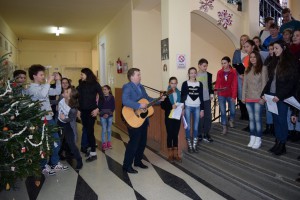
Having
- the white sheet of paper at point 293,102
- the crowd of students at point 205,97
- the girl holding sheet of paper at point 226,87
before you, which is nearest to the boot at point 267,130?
the crowd of students at point 205,97

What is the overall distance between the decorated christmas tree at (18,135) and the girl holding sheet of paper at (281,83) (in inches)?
107

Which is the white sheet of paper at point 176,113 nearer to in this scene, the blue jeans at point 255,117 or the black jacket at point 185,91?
the black jacket at point 185,91

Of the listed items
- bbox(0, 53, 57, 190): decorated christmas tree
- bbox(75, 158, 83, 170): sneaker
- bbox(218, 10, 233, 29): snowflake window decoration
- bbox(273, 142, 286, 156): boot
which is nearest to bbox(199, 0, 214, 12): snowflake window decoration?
bbox(218, 10, 233, 29): snowflake window decoration

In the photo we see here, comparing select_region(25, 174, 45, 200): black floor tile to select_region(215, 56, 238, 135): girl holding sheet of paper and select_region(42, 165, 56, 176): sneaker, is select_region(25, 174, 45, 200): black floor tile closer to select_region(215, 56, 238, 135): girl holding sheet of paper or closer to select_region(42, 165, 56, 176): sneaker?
select_region(42, 165, 56, 176): sneaker

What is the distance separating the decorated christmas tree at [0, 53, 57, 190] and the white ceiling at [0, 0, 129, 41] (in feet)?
14.5

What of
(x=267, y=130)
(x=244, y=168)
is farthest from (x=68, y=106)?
(x=267, y=130)

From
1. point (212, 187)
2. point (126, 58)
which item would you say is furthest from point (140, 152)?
point (126, 58)

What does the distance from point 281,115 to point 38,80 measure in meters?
3.13

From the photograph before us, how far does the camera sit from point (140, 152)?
3771 mm

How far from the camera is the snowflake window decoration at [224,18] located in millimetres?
5461

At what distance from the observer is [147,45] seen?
6266mm

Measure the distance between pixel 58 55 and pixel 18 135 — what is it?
1018 centimetres

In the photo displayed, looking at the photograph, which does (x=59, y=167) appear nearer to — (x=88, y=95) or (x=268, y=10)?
(x=88, y=95)

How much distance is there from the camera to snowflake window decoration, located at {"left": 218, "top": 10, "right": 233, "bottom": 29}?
5461mm
